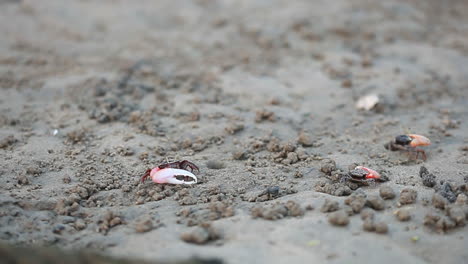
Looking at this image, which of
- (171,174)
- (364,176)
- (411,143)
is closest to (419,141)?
(411,143)

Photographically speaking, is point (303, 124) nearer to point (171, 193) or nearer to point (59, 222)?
point (171, 193)

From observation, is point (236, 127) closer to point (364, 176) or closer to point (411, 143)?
point (364, 176)

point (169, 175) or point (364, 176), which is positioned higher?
point (169, 175)

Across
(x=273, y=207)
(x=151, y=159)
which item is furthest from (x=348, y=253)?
(x=151, y=159)

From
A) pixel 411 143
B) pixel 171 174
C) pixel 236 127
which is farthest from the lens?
pixel 236 127

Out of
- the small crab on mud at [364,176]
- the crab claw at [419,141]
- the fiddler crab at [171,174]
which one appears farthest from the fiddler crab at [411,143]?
the fiddler crab at [171,174]

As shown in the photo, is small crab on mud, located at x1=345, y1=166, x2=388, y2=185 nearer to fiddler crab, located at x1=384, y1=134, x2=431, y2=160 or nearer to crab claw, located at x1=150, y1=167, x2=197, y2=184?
fiddler crab, located at x1=384, y1=134, x2=431, y2=160

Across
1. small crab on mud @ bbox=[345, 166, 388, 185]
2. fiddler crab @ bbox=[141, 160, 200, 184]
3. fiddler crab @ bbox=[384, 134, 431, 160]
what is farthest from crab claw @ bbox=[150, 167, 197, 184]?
fiddler crab @ bbox=[384, 134, 431, 160]
